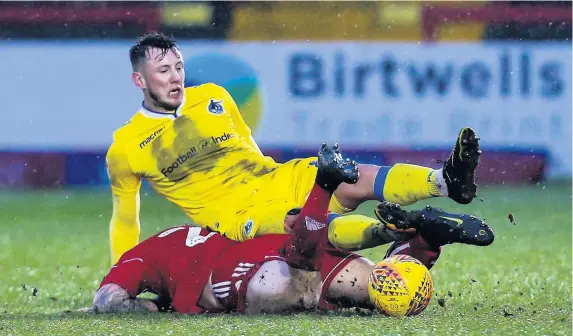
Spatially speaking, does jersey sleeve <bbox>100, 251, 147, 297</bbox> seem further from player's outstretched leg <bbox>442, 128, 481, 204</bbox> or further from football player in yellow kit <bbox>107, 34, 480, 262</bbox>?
player's outstretched leg <bbox>442, 128, 481, 204</bbox>

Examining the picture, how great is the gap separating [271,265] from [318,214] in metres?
0.42

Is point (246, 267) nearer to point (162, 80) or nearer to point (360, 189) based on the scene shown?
point (360, 189)

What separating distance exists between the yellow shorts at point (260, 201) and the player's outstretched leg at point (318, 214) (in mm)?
698

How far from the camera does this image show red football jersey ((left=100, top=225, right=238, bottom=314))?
19.9 ft

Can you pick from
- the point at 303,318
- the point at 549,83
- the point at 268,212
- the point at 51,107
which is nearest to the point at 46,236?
the point at 51,107

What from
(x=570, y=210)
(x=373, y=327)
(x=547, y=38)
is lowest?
(x=570, y=210)

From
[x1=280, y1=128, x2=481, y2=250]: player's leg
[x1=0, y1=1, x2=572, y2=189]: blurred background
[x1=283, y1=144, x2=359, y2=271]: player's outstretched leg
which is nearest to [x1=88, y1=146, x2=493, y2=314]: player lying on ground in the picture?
[x1=283, y1=144, x2=359, y2=271]: player's outstretched leg

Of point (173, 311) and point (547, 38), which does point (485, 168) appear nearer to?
point (547, 38)

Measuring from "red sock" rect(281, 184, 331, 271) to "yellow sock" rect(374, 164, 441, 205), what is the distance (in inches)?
25.2

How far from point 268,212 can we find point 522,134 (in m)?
7.96

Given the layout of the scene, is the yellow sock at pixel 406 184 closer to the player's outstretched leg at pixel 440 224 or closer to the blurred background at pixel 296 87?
the player's outstretched leg at pixel 440 224

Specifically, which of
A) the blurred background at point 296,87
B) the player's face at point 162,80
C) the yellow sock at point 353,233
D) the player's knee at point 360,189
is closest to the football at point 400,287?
the yellow sock at point 353,233

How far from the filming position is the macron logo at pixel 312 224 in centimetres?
559

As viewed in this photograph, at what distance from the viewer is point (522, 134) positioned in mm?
13891
